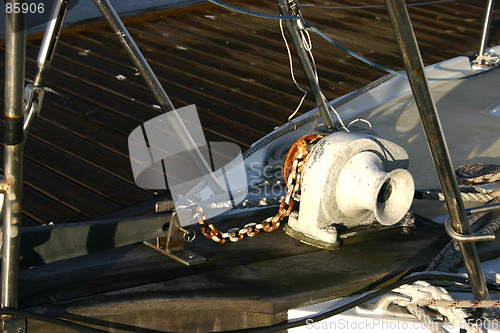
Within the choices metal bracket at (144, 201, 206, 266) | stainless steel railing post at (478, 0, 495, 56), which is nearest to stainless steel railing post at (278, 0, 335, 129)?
metal bracket at (144, 201, 206, 266)

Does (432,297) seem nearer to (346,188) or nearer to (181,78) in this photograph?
(346,188)

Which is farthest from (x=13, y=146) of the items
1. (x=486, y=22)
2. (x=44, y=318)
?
(x=486, y=22)

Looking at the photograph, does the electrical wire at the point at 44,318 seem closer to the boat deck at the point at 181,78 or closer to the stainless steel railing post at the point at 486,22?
the boat deck at the point at 181,78

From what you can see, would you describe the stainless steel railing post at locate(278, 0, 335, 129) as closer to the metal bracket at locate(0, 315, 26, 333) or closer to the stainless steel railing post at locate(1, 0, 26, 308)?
the stainless steel railing post at locate(1, 0, 26, 308)

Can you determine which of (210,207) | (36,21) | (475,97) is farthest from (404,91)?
(36,21)

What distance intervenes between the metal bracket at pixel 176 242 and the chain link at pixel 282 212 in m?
0.05

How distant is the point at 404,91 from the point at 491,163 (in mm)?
652

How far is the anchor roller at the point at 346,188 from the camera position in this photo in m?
1.64

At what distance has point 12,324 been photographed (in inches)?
53.5

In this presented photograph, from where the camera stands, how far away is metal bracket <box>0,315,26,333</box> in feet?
4.42

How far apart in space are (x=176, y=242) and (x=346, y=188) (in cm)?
A: 41

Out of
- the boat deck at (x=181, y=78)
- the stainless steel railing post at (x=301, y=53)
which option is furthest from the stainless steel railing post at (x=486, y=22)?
the stainless steel railing post at (x=301, y=53)

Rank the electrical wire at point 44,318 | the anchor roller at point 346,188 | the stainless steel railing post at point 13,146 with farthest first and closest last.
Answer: the anchor roller at point 346,188 < the electrical wire at point 44,318 < the stainless steel railing post at point 13,146

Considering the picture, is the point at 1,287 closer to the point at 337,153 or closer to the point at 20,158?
the point at 20,158
